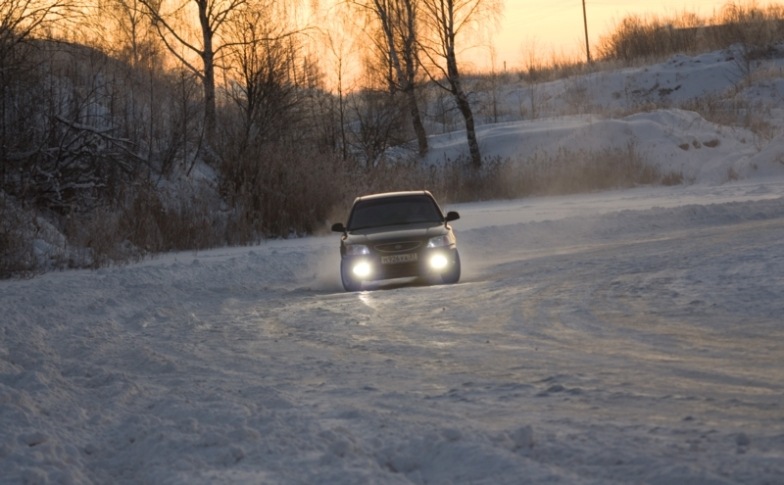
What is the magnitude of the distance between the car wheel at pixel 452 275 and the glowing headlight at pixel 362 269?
113 centimetres

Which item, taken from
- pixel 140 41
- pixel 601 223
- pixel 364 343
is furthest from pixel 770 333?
pixel 140 41

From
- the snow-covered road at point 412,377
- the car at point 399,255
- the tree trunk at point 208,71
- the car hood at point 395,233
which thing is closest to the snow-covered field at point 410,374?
the snow-covered road at point 412,377

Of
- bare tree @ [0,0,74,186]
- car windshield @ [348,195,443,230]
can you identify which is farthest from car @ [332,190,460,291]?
bare tree @ [0,0,74,186]

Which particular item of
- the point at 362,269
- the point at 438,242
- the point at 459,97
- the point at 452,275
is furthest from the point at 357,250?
the point at 459,97

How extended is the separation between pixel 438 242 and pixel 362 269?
1202mm

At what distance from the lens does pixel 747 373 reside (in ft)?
25.9

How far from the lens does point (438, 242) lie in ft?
52.3

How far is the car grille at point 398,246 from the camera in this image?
15.8 meters

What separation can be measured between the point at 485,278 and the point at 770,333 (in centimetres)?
726

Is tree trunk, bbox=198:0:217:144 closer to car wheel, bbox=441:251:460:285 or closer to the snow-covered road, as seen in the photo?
the snow-covered road

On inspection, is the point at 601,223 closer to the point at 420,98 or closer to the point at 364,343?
the point at 364,343

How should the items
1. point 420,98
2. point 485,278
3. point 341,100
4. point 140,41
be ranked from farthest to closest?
Answer: point 420,98 → point 341,100 → point 140,41 → point 485,278

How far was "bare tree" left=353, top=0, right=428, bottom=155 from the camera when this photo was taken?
4356cm

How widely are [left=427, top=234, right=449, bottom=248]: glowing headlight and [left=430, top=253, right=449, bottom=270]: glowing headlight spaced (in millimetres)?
142
